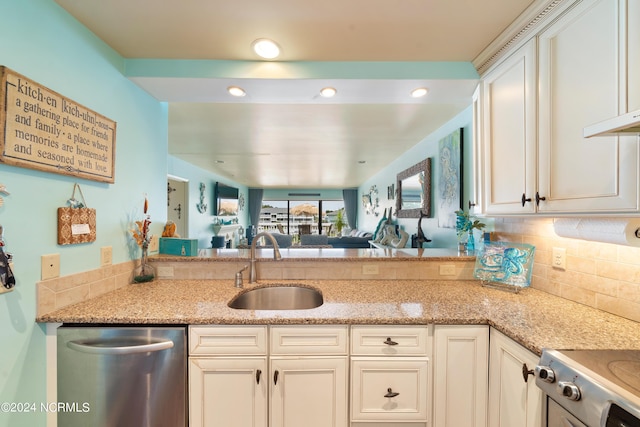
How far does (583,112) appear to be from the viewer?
951 millimetres

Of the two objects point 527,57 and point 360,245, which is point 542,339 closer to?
point 527,57

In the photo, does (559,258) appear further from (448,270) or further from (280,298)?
(280,298)

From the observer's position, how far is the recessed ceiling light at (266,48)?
1335mm

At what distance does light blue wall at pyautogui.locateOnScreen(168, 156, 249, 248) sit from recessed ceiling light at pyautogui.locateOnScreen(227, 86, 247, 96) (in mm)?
3254

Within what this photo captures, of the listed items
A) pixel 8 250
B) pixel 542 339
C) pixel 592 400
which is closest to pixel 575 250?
pixel 542 339

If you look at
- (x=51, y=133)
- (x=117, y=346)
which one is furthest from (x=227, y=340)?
(x=51, y=133)

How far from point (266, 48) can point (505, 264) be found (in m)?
1.87

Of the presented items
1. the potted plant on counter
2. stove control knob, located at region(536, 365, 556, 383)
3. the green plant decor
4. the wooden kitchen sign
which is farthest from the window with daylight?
stove control knob, located at region(536, 365, 556, 383)

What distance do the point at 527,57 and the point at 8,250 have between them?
232 cm

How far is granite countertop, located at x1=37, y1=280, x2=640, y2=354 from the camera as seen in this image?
3.15 feet

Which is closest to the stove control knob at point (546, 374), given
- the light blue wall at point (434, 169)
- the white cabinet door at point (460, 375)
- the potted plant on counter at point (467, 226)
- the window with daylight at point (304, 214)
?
the white cabinet door at point (460, 375)

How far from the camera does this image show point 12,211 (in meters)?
0.98

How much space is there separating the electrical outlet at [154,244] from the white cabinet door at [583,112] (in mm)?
2238

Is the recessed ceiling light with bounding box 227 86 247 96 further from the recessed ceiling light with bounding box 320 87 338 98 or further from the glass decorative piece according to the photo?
the glass decorative piece
